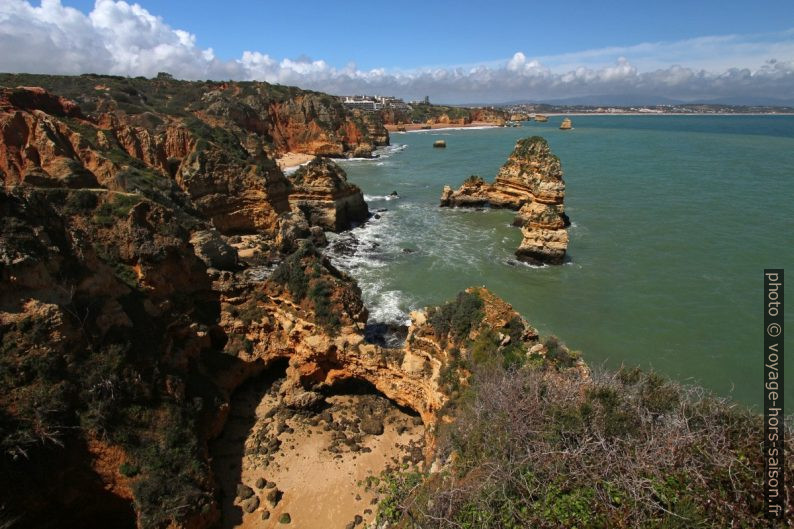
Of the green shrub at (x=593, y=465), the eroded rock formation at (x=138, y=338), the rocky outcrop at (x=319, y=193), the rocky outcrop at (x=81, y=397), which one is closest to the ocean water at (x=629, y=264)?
the rocky outcrop at (x=319, y=193)

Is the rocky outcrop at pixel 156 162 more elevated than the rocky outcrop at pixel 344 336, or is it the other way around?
the rocky outcrop at pixel 156 162

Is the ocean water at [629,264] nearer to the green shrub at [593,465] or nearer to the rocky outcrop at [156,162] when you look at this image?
the rocky outcrop at [156,162]

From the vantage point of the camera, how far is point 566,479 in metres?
6.80

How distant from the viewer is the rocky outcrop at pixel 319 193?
3494 centimetres

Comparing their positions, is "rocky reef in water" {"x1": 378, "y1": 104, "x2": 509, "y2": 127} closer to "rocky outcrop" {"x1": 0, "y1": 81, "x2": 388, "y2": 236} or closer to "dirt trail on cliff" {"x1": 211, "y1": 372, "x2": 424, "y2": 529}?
"rocky outcrop" {"x1": 0, "y1": 81, "x2": 388, "y2": 236}

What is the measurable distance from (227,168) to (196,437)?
22489 millimetres

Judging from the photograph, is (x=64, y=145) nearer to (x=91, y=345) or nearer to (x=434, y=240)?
(x=91, y=345)

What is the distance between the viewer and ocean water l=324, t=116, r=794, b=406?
20.6 m

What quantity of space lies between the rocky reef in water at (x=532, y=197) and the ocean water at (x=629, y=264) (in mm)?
1225

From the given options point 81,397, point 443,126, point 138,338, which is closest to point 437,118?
point 443,126

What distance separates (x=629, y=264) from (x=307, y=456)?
25.5 metres

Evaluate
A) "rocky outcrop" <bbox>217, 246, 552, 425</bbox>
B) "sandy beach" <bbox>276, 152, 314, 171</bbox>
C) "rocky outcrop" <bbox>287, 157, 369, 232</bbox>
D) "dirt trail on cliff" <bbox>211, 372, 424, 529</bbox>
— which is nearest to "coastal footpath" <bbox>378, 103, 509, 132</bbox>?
"sandy beach" <bbox>276, 152, 314, 171</bbox>

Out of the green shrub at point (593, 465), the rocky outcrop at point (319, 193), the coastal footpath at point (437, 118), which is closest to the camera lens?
the green shrub at point (593, 465)

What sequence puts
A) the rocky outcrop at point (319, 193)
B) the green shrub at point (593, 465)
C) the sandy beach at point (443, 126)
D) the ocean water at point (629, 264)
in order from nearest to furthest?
1. the green shrub at point (593, 465)
2. the ocean water at point (629, 264)
3. the rocky outcrop at point (319, 193)
4. the sandy beach at point (443, 126)
